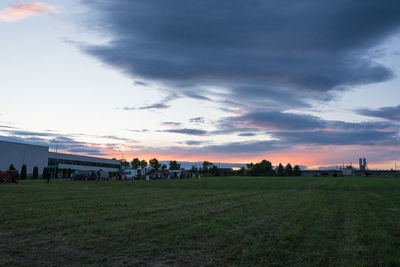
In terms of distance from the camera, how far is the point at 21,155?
2783 inches

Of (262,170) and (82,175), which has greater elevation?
(82,175)

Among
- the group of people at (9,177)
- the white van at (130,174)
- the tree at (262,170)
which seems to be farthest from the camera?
the tree at (262,170)

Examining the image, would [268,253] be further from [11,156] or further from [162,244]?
[11,156]

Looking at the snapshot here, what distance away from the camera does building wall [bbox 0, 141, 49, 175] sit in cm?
6619

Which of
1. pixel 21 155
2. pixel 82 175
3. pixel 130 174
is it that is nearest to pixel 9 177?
pixel 82 175

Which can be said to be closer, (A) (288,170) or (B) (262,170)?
(B) (262,170)

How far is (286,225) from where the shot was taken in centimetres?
980

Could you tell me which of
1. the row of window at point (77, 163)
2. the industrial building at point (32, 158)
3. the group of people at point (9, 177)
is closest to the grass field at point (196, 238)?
the group of people at point (9, 177)

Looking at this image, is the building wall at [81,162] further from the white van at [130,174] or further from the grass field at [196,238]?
the grass field at [196,238]

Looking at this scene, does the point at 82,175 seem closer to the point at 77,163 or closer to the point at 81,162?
the point at 77,163

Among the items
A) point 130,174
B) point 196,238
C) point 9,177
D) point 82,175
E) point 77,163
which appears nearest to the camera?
point 196,238

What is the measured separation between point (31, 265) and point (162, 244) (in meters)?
2.67

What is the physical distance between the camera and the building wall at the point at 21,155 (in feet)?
217

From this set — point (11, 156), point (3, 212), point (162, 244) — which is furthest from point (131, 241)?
point (11, 156)
